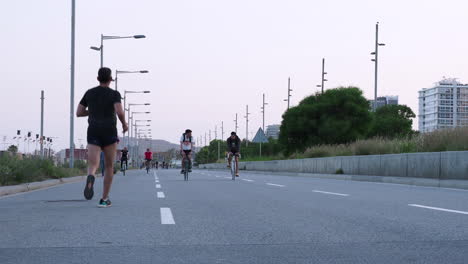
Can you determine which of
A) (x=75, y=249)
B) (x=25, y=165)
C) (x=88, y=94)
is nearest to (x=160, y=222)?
(x=75, y=249)

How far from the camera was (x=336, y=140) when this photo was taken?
201 feet

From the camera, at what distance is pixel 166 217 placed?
8414mm

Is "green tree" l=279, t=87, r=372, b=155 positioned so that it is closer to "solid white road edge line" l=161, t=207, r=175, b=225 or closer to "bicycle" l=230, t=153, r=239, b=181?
"bicycle" l=230, t=153, r=239, b=181

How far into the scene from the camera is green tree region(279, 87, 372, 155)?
2391 inches

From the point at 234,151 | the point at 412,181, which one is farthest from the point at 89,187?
the point at 234,151

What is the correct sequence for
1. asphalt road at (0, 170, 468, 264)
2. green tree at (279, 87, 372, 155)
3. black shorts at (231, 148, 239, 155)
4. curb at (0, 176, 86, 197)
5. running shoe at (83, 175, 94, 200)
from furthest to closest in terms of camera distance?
green tree at (279, 87, 372, 155) < black shorts at (231, 148, 239, 155) < curb at (0, 176, 86, 197) < running shoe at (83, 175, 94, 200) < asphalt road at (0, 170, 468, 264)

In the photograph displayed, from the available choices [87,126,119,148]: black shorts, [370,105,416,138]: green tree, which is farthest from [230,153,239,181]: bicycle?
[370,105,416,138]: green tree

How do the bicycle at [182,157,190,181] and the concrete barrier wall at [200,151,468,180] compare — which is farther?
the bicycle at [182,157,190,181]

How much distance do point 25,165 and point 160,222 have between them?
1213 centimetres

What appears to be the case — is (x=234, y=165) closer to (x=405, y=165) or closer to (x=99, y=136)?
(x=405, y=165)

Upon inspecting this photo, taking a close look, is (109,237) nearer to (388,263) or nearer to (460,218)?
(388,263)

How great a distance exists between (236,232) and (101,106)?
380 cm

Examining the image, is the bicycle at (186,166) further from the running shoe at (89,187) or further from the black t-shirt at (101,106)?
the black t-shirt at (101,106)

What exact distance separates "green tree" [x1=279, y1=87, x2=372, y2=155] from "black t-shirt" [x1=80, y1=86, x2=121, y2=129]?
5097 centimetres
